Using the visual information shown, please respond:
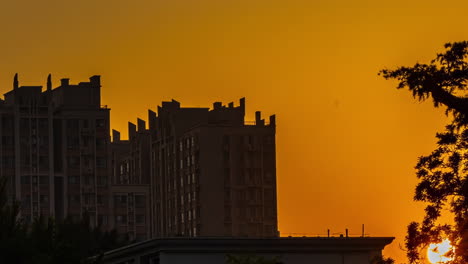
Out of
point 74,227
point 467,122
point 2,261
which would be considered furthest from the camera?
point 74,227

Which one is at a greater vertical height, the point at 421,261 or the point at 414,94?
the point at 414,94

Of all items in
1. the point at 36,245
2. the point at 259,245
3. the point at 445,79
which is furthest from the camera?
the point at 259,245

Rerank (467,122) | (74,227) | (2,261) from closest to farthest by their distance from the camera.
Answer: (467,122) → (2,261) → (74,227)

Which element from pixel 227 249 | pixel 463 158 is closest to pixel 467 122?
pixel 463 158

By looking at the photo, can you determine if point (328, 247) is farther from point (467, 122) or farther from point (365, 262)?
point (467, 122)

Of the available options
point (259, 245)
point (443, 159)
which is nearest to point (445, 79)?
point (443, 159)

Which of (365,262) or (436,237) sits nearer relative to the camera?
(436,237)

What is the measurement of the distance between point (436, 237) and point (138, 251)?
182 feet

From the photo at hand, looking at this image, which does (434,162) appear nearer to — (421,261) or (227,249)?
(421,261)

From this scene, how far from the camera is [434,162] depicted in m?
48.9

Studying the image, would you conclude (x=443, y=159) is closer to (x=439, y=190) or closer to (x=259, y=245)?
(x=439, y=190)

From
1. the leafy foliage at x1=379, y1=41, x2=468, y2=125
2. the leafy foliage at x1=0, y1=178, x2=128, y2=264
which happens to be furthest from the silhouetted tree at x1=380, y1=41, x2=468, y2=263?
the leafy foliage at x1=0, y1=178, x2=128, y2=264

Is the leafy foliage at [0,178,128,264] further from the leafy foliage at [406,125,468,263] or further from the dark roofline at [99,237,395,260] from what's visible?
the leafy foliage at [406,125,468,263]

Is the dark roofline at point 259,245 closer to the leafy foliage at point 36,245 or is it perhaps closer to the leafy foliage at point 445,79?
the leafy foliage at point 36,245
